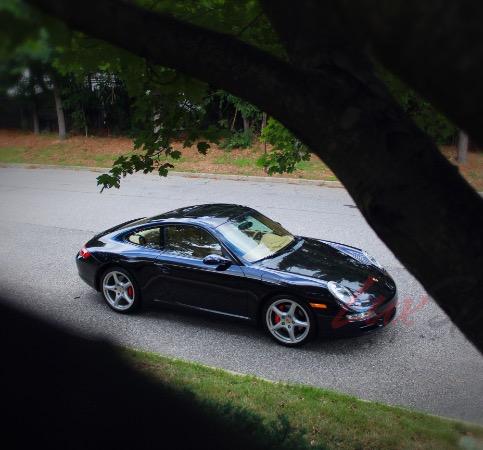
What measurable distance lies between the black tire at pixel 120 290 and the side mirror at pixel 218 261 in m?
1.26

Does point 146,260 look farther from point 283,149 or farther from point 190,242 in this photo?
point 283,149

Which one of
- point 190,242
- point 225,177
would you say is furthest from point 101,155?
point 190,242

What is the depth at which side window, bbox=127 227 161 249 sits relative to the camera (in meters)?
7.21

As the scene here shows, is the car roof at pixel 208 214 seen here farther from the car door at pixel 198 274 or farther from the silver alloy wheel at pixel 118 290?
the silver alloy wheel at pixel 118 290

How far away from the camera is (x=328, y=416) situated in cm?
457

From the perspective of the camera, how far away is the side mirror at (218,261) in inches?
257

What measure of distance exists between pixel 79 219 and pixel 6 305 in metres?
12.4

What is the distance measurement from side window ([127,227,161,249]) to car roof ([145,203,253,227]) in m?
0.18

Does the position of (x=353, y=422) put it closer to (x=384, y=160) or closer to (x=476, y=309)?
(x=476, y=309)

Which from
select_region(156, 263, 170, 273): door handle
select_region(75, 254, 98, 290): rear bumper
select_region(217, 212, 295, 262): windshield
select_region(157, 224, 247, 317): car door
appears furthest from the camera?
select_region(75, 254, 98, 290): rear bumper

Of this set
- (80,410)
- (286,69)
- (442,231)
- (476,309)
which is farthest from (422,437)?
(80,410)

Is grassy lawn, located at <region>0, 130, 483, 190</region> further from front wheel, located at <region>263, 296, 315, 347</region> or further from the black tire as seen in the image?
Answer: front wheel, located at <region>263, 296, 315, 347</region>

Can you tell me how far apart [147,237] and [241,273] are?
1.58 m

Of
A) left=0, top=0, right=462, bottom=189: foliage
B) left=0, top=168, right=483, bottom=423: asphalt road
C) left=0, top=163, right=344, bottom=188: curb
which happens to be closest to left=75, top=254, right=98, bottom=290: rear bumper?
left=0, top=168, right=483, bottom=423: asphalt road
